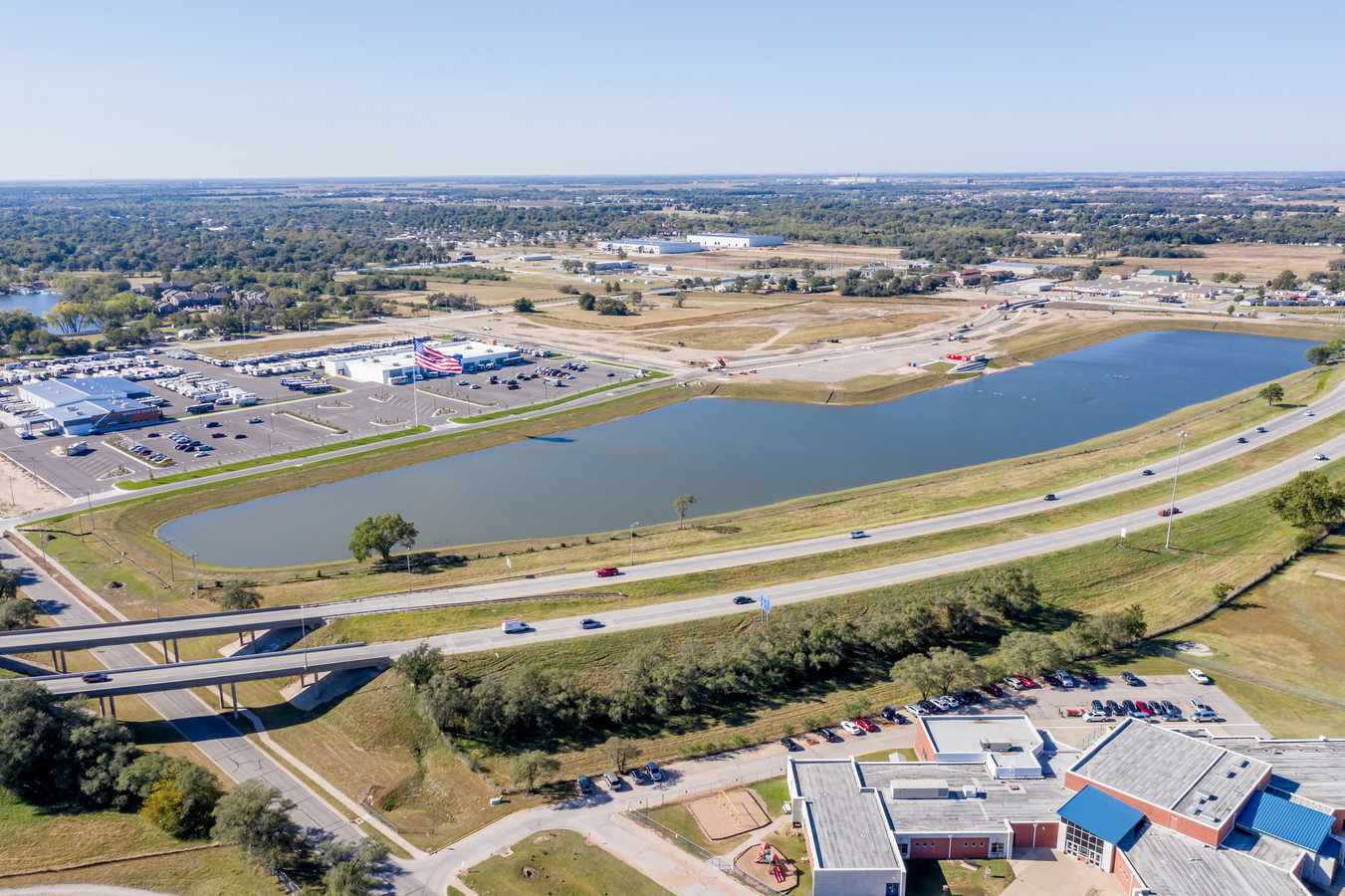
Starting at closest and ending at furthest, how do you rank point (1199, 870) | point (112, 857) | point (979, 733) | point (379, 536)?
point (1199, 870)
point (112, 857)
point (979, 733)
point (379, 536)

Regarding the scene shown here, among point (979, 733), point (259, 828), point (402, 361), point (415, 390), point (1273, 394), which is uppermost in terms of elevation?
point (402, 361)

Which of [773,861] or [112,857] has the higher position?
[773,861]

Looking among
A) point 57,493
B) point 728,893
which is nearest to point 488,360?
point 57,493

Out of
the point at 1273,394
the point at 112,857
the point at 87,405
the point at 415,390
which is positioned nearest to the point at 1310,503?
the point at 1273,394

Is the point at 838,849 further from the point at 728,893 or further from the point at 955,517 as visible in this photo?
the point at 955,517

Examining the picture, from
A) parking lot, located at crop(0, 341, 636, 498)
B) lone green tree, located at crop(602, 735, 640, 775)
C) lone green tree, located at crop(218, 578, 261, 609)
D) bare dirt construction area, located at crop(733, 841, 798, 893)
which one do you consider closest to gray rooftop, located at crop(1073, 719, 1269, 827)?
bare dirt construction area, located at crop(733, 841, 798, 893)

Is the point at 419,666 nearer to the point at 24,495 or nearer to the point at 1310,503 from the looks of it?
the point at 24,495

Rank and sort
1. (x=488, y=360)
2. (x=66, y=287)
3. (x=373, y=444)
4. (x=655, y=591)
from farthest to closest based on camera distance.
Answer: (x=66, y=287) → (x=488, y=360) → (x=373, y=444) → (x=655, y=591)

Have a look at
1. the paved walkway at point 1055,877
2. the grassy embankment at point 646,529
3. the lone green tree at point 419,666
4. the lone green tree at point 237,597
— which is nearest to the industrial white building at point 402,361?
the grassy embankment at point 646,529
